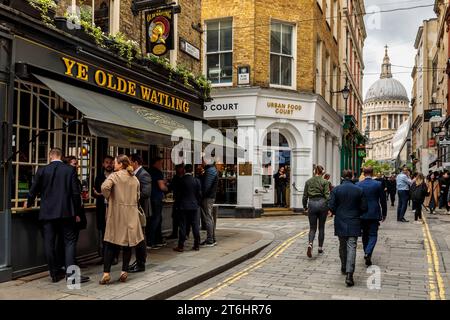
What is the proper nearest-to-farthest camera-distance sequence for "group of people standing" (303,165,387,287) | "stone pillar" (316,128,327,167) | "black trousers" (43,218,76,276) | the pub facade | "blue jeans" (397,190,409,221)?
the pub facade
"black trousers" (43,218,76,276)
"group of people standing" (303,165,387,287)
"blue jeans" (397,190,409,221)
"stone pillar" (316,128,327,167)

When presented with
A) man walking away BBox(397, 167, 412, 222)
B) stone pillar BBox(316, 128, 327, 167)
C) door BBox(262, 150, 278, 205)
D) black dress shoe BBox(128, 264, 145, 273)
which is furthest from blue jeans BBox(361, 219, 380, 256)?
stone pillar BBox(316, 128, 327, 167)

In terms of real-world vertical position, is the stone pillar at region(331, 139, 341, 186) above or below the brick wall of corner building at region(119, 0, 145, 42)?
below

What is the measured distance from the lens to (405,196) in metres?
16.0

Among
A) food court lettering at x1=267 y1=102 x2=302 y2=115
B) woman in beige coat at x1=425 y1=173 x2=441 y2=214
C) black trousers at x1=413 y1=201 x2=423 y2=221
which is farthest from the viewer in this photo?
woman in beige coat at x1=425 y1=173 x2=441 y2=214

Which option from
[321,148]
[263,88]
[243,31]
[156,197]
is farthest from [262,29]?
[156,197]

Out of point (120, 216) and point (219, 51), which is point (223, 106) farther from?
point (120, 216)

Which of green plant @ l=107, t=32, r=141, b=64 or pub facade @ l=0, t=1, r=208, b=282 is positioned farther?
green plant @ l=107, t=32, r=141, b=64

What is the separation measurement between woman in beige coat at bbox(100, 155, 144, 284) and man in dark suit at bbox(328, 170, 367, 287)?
3183mm

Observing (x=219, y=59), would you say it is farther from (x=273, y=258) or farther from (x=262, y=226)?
(x=273, y=258)

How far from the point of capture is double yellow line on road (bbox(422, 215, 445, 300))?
6547mm

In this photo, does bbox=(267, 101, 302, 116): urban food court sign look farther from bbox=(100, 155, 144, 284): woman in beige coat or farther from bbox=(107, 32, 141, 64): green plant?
bbox=(100, 155, 144, 284): woman in beige coat

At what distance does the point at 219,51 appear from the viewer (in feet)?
63.6

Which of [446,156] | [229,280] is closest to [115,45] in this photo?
[229,280]

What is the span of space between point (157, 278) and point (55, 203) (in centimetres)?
188
